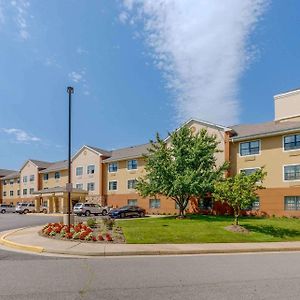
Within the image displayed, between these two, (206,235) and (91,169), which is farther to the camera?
(91,169)

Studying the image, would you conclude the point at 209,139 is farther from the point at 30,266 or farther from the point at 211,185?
the point at 30,266

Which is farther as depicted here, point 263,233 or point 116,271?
point 263,233

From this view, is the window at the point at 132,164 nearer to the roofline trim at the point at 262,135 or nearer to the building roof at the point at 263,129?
the building roof at the point at 263,129

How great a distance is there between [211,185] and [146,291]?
25.4 metres

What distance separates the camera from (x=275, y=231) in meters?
23.1

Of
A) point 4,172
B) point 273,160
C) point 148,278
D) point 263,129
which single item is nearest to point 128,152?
point 263,129

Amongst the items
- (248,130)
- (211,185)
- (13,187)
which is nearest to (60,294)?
(211,185)

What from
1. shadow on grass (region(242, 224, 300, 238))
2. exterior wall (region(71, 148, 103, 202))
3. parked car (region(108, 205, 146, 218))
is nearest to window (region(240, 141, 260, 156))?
parked car (region(108, 205, 146, 218))

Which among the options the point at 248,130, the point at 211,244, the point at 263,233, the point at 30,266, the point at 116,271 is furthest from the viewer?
the point at 248,130

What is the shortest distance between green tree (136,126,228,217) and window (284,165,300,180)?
5.98 metres

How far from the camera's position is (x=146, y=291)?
329 inches

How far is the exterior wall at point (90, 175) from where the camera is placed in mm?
57875

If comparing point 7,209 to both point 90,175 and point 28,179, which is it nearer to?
point 28,179

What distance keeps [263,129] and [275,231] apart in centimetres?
1814
